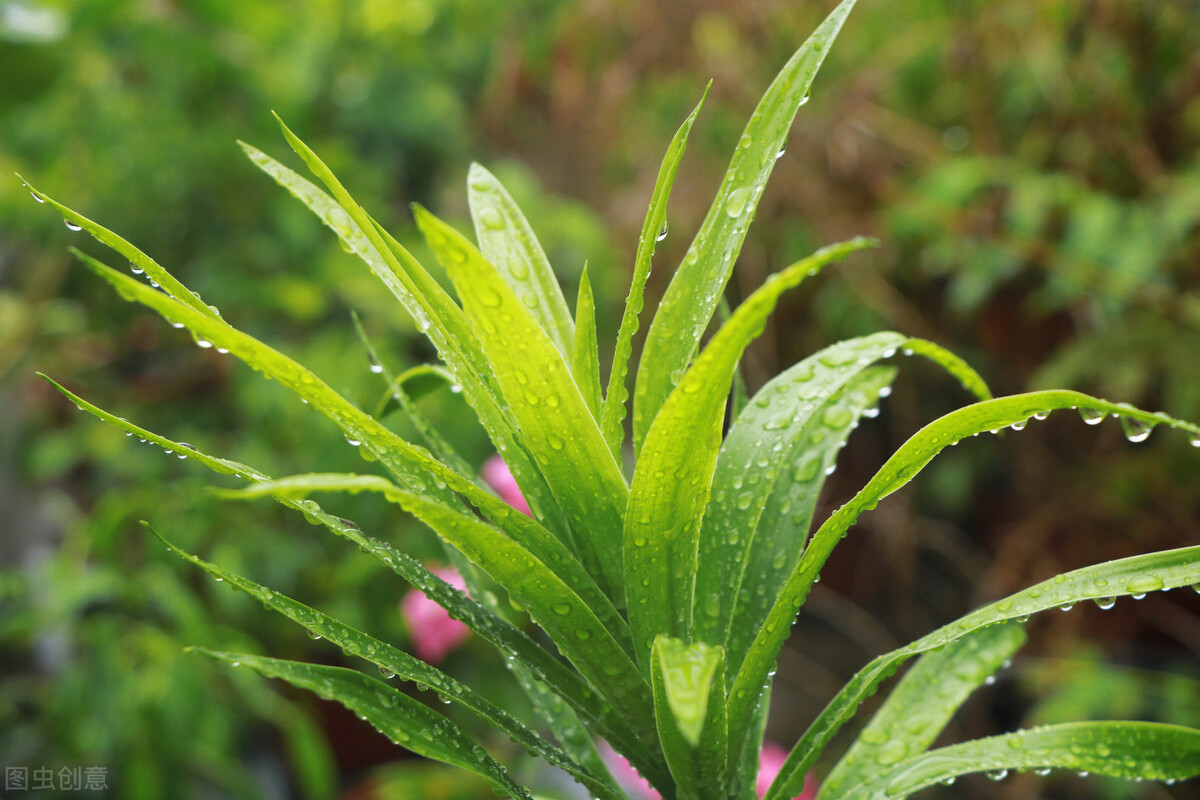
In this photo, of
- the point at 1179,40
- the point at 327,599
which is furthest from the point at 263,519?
the point at 1179,40

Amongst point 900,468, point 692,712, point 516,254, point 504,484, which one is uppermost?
point 504,484

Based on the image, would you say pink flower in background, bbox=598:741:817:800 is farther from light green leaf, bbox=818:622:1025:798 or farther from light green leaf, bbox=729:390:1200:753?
light green leaf, bbox=729:390:1200:753

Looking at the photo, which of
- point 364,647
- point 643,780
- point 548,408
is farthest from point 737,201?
point 643,780

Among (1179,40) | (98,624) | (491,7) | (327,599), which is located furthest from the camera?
(491,7)

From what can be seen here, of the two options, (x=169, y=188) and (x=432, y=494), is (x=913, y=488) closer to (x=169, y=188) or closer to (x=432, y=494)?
(x=432, y=494)

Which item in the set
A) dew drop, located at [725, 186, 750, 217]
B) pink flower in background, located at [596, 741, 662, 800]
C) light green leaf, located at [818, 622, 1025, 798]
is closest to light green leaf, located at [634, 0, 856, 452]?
dew drop, located at [725, 186, 750, 217]

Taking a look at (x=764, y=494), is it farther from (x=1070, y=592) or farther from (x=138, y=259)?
(x=138, y=259)
